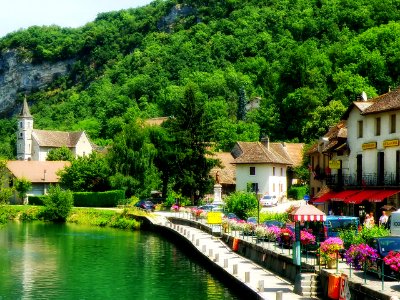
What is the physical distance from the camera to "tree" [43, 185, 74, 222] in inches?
3063

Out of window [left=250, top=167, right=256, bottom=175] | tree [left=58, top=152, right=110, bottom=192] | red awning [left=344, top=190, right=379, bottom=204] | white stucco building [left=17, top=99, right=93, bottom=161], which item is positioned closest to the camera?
red awning [left=344, top=190, right=379, bottom=204]

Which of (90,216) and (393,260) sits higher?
(393,260)

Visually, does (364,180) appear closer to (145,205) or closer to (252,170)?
(145,205)

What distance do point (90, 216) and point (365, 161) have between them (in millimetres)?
38147

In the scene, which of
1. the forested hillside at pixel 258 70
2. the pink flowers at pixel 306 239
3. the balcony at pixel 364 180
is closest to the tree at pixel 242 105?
the forested hillside at pixel 258 70

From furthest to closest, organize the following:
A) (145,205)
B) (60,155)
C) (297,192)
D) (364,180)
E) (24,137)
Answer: (24,137) < (60,155) < (297,192) < (145,205) < (364,180)

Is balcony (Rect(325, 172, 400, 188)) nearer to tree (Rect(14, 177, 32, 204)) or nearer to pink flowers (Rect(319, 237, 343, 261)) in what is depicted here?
pink flowers (Rect(319, 237, 343, 261))

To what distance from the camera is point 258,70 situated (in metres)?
160

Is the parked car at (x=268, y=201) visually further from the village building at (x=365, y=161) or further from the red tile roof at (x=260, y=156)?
the village building at (x=365, y=161)

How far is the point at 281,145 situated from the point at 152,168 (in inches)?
881

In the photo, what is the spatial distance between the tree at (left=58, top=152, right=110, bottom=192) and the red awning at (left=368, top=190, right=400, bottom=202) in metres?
49.1

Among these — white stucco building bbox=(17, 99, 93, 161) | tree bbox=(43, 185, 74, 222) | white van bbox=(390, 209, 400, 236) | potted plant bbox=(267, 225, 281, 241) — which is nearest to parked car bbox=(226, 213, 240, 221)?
potted plant bbox=(267, 225, 281, 241)

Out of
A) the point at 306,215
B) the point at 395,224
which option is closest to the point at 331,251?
the point at 306,215

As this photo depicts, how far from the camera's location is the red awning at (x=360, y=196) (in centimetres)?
4475
